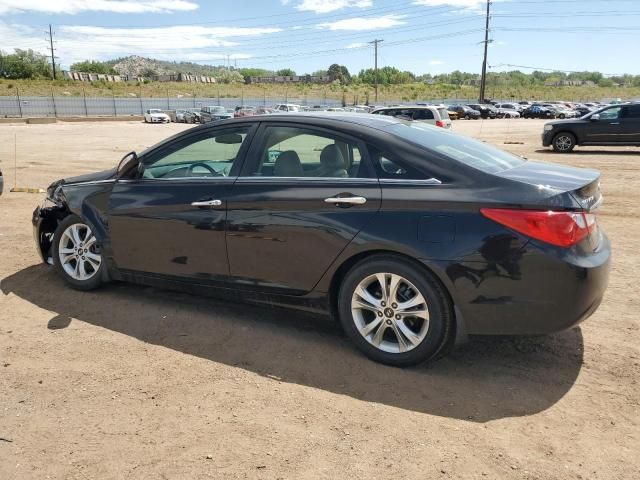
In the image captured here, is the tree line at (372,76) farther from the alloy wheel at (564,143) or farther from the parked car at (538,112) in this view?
the alloy wheel at (564,143)

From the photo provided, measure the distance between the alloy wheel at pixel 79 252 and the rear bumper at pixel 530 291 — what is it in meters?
3.17

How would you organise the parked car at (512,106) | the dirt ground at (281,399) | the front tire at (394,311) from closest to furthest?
the dirt ground at (281,399)
the front tire at (394,311)
the parked car at (512,106)

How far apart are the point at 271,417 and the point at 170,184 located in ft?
7.01

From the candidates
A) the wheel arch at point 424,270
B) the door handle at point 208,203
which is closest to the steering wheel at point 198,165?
the door handle at point 208,203

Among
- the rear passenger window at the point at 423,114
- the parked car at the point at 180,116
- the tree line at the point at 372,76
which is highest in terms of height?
the tree line at the point at 372,76

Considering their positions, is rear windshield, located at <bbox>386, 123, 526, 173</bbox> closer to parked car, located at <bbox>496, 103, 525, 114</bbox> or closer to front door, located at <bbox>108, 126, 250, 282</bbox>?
front door, located at <bbox>108, 126, 250, 282</bbox>

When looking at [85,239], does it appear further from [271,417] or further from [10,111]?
[10,111]

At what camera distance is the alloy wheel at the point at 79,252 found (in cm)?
491

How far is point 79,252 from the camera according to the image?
498 cm

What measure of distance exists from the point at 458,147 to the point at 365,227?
0.99 m

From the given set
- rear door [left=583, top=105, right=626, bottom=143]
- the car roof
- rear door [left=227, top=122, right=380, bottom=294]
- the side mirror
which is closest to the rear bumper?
rear door [left=227, top=122, right=380, bottom=294]

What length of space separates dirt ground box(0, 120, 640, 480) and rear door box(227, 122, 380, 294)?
574mm

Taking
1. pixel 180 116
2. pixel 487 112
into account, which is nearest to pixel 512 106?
pixel 487 112

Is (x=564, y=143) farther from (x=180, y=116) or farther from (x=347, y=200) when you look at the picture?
(x=180, y=116)
